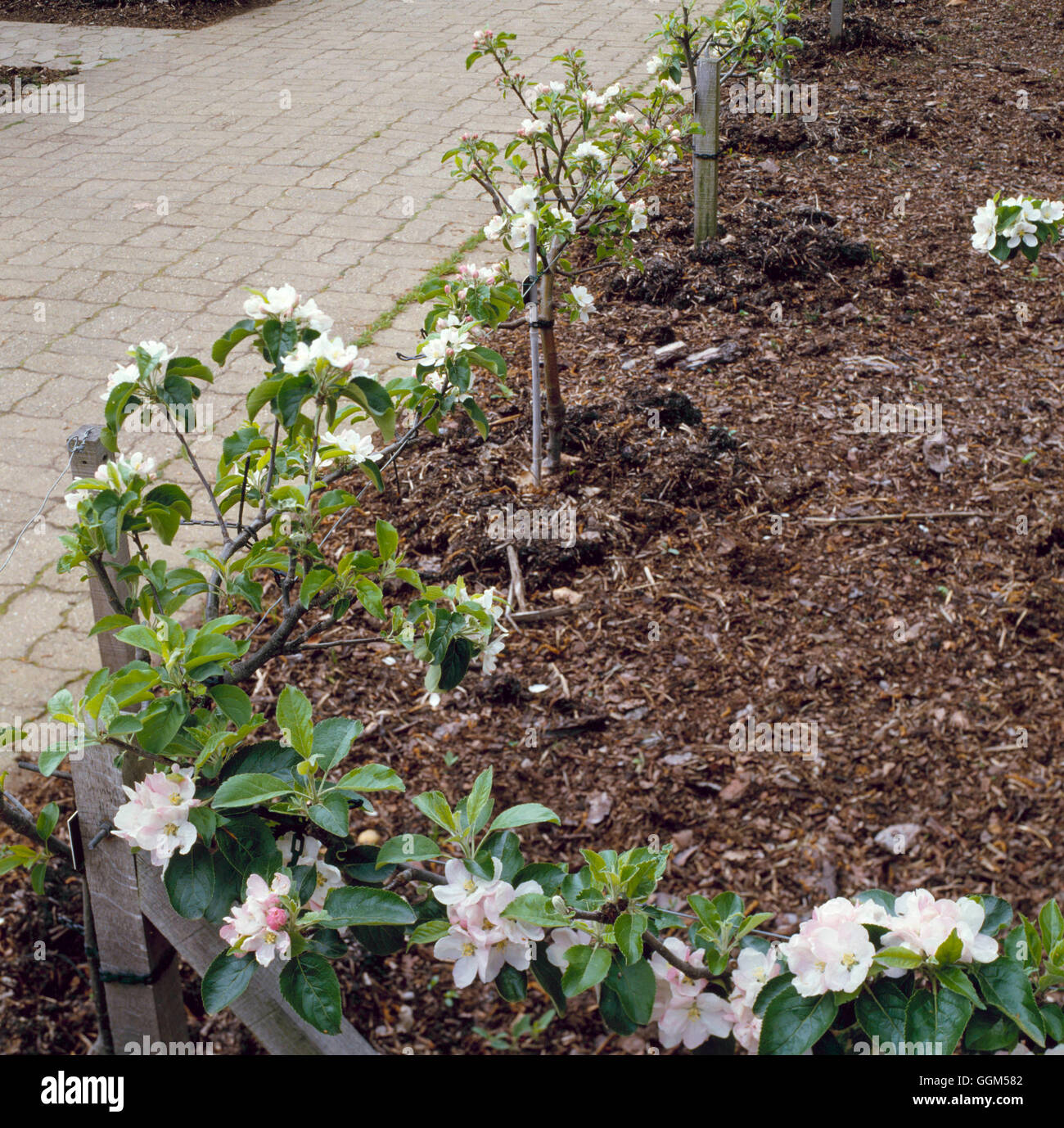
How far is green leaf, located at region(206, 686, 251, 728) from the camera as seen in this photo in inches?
58.8

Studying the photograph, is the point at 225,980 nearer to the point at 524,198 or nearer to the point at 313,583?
the point at 313,583

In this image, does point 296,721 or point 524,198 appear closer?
point 296,721

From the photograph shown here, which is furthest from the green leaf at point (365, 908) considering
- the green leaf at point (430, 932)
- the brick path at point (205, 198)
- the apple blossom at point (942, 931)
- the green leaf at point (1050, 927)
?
the brick path at point (205, 198)

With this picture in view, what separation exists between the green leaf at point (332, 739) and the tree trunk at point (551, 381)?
83.4 inches

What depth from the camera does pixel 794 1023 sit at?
128cm

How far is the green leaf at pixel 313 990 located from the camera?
135 cm

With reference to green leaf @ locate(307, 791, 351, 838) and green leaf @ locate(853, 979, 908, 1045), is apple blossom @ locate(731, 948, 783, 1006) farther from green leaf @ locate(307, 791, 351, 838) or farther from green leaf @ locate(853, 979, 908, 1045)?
green leaf @ locate(307, 791, 351, 838)

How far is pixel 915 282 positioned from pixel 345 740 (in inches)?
162

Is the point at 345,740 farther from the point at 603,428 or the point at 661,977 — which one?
the point at 603,428

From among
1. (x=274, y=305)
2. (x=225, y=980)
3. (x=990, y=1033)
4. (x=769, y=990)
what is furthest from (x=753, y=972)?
(x=274, y=305)

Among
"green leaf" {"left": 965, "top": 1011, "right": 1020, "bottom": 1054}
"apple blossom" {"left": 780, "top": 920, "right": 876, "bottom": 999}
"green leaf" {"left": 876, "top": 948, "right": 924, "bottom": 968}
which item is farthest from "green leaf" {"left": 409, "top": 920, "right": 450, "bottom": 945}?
"green leaf" {"left": 965, "top": 1011, "right": 1020, "bottom": 1054}

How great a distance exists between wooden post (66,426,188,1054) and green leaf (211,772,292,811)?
9.8 inches

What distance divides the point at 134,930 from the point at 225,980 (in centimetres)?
38
